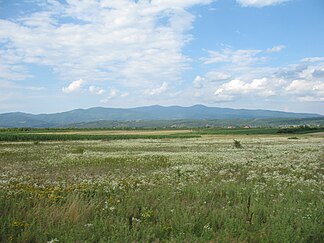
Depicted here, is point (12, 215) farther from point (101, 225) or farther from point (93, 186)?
point (93, 186)

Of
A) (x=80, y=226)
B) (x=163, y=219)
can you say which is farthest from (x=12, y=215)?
(x=163, y=219)

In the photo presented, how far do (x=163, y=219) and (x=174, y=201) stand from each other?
199 centimetres

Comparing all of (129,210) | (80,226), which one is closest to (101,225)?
(80,226)

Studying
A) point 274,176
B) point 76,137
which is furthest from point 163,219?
point 76,137

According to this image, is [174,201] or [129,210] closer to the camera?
[129,210]

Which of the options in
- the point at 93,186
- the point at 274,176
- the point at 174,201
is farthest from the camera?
the point at 274,176

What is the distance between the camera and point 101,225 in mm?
7664

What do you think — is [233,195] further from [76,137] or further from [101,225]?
[76,137]

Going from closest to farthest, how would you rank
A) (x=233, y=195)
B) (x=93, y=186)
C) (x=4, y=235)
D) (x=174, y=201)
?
A: (x=4, y=235), (x=174, y=201), (x=233, y=195), (x=93, y=186)

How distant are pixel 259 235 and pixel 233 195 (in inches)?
160

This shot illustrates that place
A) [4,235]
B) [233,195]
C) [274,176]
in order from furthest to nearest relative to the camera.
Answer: [274,176], [233,195], [4,235]

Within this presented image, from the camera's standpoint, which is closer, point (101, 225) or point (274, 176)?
point (101, 225)

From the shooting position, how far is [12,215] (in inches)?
328

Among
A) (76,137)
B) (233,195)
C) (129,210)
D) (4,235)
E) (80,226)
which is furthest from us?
(76,137)
